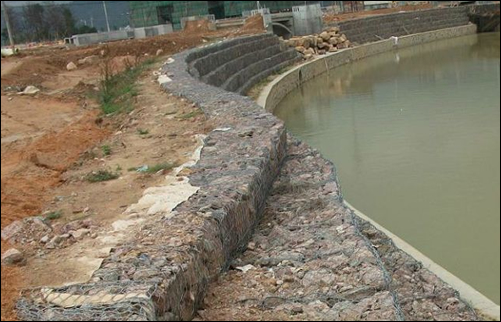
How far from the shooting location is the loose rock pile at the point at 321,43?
25.2m

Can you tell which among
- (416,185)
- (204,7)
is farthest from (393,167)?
(204,7)

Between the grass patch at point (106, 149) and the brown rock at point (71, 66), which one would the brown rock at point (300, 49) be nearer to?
the brown rock at point (71, 66)

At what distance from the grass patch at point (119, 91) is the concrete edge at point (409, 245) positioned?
11.1ft

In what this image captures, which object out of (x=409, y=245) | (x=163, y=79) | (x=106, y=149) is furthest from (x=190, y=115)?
(x=163, y=79)

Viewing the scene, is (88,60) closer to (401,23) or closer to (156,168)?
(156,168)

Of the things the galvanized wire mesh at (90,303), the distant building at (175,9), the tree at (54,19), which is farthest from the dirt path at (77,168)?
the distant building at (175,9)

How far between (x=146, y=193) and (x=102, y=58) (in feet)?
47.5

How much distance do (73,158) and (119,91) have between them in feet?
16.4

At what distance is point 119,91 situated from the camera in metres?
11.3

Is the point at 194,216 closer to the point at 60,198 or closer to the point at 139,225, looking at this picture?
the point at 139,225

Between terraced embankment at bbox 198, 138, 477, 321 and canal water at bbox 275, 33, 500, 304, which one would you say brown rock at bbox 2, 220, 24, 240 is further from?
canal water at bbox 275, 33, 500, 304

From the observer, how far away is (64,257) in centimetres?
345

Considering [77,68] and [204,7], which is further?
[204,7]

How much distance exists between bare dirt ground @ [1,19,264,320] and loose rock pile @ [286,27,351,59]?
13.5 meters
